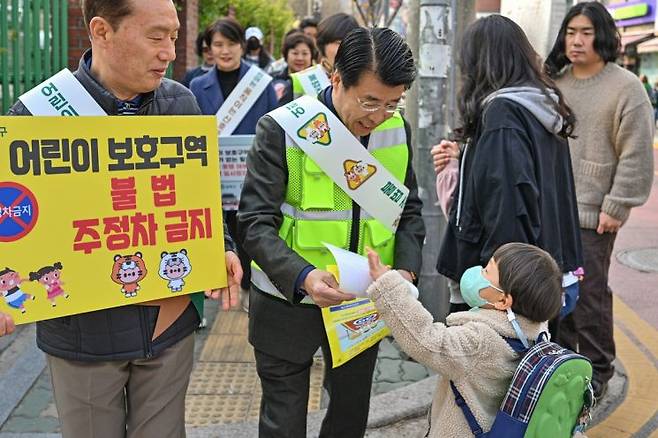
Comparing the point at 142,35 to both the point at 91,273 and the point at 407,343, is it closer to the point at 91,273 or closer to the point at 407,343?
the point at 91,273

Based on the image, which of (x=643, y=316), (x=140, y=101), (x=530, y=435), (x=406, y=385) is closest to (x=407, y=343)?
(x=530, y=435)

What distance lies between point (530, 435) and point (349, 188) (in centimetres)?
95

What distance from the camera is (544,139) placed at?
2.97 metres

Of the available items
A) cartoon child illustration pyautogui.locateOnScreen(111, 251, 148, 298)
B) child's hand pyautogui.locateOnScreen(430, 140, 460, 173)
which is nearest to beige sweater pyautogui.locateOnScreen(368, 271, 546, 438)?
cartoon child illustration pyautogui.locateOnScreen(111, 251, 148, 298)

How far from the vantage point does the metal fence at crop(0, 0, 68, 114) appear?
4.83 meters

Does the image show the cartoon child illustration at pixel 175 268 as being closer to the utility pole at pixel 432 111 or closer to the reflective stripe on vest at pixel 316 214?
the reflective stripe on vest at pixel 316 214

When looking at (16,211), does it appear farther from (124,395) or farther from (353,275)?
(353,275)

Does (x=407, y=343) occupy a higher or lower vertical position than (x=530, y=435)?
higher

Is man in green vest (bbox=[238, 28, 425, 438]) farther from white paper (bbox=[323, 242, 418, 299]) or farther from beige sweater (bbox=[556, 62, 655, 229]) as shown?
beige sweater (bbox=[556, 62, 655, 229])

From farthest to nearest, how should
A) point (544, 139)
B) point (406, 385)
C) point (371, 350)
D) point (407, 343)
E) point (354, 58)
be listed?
point (406, 385) → point (544, 139) → point (371, 350) → point (354, 58) → point (407, 343)

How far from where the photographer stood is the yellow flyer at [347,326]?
2.54m

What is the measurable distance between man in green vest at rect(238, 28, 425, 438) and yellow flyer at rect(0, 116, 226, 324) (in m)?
0.22

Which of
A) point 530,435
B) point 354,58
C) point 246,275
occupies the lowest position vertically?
point 246,275

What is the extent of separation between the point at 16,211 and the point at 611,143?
2.88 metres
